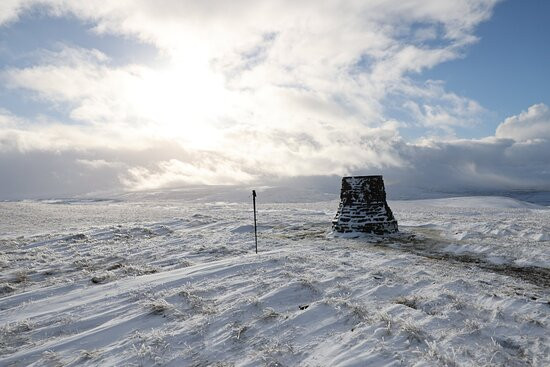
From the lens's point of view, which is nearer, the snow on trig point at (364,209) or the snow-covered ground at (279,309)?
the snow-covered ground at (279,309)

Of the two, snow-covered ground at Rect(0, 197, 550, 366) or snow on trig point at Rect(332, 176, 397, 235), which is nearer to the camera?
snow-covered ground at Rect(0, 197, 550, 366)

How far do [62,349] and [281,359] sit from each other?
268 cm

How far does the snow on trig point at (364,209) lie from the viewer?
13672 millimetres

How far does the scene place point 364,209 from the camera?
14.0 m

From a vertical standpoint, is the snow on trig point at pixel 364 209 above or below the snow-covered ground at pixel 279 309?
above

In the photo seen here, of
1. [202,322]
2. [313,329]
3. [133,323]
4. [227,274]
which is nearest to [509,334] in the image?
[313,329]

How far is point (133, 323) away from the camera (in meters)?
4.86

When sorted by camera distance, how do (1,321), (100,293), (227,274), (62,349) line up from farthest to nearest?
(227,274) < (100,293) < (1,321) < (62,349)

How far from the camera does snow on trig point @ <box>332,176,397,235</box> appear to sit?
44.9 feet

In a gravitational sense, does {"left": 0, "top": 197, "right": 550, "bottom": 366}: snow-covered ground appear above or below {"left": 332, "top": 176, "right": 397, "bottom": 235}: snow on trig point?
below

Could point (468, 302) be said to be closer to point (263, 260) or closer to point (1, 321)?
point (263, 260)

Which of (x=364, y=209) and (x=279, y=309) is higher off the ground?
(x=364, y=209)

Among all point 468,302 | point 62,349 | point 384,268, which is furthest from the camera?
point 384,268

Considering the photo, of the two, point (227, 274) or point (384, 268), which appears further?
point (384, 268)
